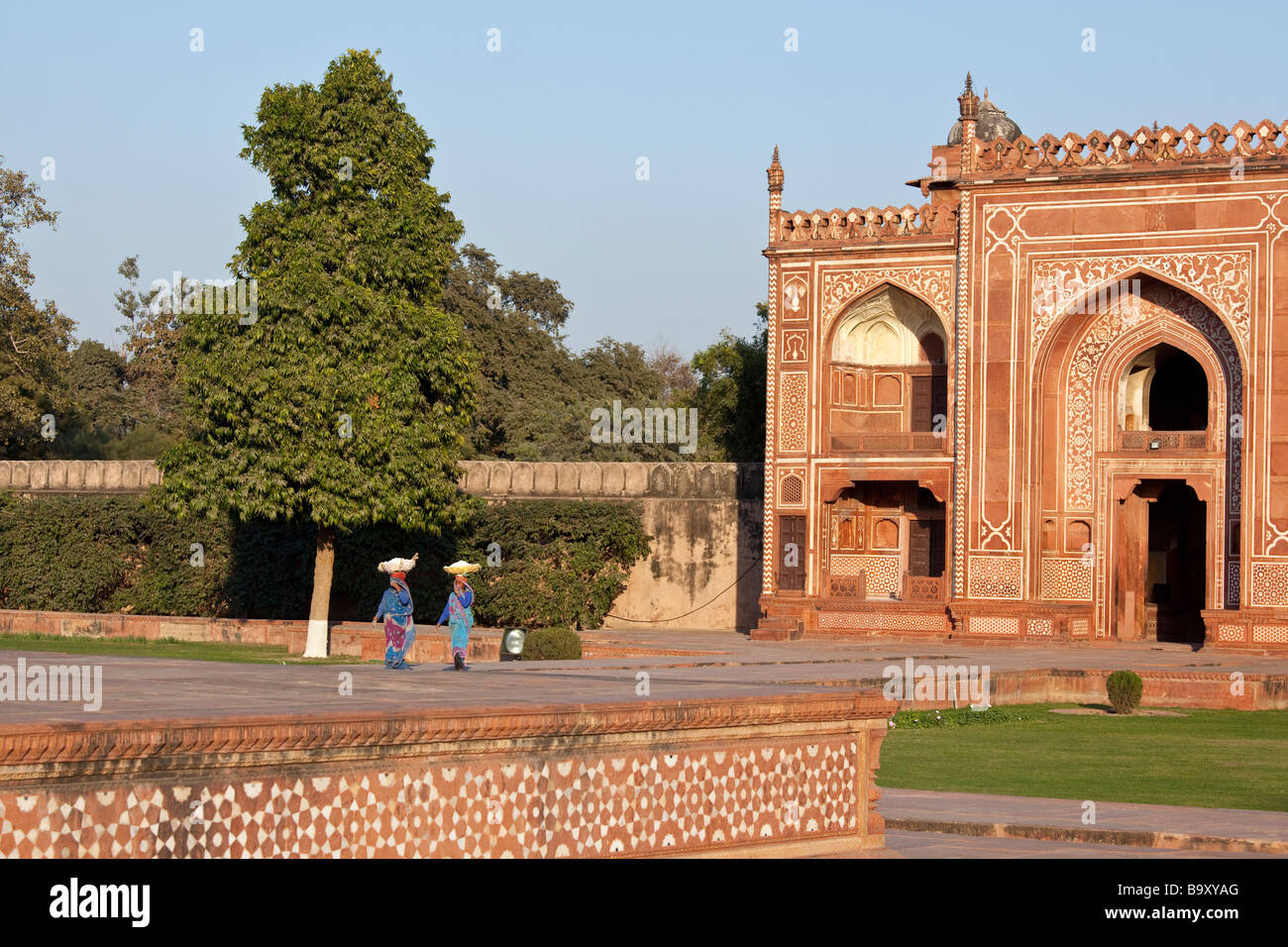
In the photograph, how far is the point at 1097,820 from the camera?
8586 millimetres

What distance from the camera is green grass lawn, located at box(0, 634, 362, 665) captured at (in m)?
20.7

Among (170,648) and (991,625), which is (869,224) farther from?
(170,648)

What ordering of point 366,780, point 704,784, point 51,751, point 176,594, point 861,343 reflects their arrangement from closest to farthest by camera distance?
point 51,751 < point 366,780 < point 704,784 < point 861,343 < point 176,594

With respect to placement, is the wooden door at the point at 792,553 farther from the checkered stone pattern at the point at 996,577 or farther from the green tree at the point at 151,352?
the green tree at the point at 151,352

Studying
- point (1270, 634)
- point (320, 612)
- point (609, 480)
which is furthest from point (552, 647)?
point (609, 480)

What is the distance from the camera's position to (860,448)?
2505cm

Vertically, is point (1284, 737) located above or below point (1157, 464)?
below

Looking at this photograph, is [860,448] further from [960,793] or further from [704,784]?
[704,784]

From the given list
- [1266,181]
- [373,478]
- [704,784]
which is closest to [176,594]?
[373,478]

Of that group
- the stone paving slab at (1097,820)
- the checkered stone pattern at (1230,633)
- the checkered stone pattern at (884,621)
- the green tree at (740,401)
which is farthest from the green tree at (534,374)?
the stone paving slab at (1097,820)

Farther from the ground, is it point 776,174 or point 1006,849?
point 776,174

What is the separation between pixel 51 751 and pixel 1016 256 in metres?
20.3

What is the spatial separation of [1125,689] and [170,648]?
1181cm

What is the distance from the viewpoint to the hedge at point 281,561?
87.2 ft
